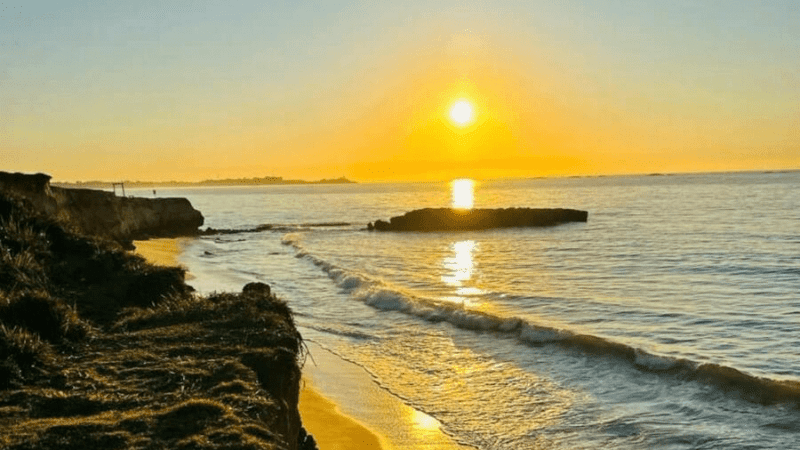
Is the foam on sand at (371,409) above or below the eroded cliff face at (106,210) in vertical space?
below

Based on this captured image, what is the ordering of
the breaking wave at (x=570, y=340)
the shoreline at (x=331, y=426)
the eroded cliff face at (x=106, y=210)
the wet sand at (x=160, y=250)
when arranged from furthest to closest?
the wet sand at (x=160, y=250) → the eroded cliff face at (x=106, y=210) → the breaking wave at (x=570, y=340) → the shoreline at (x=331, y=426)

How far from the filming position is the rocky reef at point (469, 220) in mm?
67000

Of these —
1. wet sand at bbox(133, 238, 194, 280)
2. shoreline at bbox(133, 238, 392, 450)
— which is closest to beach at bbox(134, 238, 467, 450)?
shoreline at bbox(133, 238, 392, 450)

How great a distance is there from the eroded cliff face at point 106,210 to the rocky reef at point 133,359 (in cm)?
359

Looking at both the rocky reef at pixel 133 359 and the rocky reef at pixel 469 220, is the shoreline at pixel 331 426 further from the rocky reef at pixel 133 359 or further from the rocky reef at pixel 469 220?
the rocky reef at pixel 469 220

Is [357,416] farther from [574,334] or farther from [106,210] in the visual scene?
[106,210]

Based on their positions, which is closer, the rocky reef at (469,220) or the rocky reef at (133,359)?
the rocky reef at (133,359)

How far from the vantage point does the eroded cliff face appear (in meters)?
18.7

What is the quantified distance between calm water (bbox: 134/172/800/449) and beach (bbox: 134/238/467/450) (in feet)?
1.18

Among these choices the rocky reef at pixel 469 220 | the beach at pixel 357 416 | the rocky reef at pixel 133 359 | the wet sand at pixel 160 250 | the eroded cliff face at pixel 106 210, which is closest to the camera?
the rocky reef at pixel 133 359

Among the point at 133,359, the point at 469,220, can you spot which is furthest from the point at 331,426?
the point at 469,220

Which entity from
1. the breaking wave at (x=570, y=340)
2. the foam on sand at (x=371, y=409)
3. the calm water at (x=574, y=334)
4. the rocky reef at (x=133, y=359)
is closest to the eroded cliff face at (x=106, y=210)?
the rocky reef at (x=133, y=359)

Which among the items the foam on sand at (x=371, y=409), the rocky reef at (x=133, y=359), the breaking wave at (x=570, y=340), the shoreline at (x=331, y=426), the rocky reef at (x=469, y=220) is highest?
the rocky reef at (x=133, y=359)

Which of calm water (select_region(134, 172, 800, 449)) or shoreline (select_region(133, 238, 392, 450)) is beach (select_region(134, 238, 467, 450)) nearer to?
shoreline (select_region(133, 238, 392, 450))
